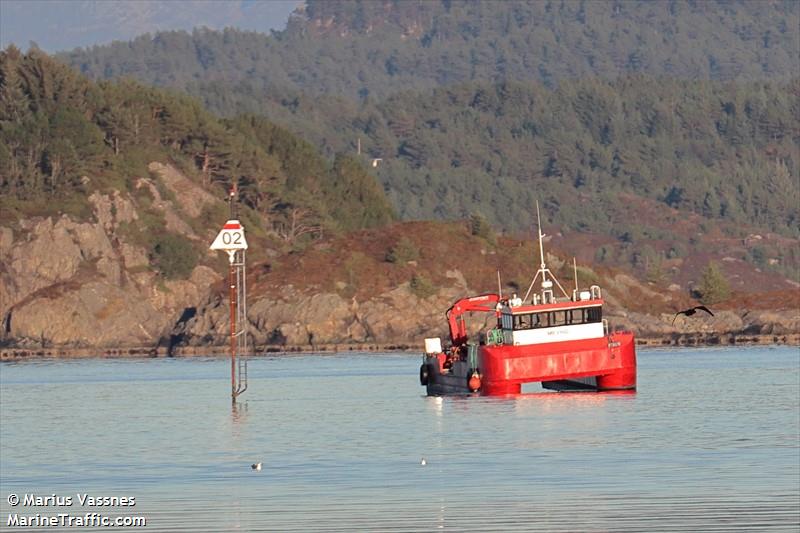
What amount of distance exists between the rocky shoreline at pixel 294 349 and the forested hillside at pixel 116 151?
17.0 meters

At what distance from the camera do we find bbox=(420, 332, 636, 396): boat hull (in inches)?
3152

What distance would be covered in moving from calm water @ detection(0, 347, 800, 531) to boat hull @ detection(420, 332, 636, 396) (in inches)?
51.1

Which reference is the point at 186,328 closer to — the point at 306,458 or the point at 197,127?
the point at 197,127

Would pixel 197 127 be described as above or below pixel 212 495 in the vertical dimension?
above

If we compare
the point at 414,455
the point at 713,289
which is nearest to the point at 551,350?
the point at 414,455

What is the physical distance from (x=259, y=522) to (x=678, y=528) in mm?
9421

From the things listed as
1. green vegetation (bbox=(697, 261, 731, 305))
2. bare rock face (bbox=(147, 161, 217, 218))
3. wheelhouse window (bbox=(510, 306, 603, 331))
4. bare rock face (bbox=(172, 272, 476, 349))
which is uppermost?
bare rock face (bbox=(147, 161, 217, 218))

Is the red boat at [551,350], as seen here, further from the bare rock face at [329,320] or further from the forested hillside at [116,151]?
the forested hillside at [116,151]

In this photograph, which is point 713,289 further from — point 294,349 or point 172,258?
point 172,258

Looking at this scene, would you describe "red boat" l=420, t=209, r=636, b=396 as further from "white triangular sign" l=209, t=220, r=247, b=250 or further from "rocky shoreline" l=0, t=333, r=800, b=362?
"rocky shoreline" l=0, t=333, r=800, b=362

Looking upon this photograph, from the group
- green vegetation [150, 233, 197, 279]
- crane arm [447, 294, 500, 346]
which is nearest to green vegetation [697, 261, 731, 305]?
green vegetation [150, 233, 197, 279]

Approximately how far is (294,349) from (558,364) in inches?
2837

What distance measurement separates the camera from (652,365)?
109m

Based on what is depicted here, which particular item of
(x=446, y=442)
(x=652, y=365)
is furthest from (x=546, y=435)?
(x=652, y=365)
